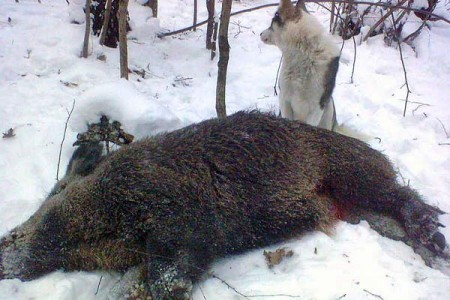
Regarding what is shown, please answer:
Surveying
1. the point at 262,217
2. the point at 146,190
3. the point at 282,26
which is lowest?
the point at 262,217

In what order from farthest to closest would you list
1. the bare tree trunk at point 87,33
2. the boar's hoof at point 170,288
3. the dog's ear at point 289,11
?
1. the bare tree trunk at point 87,33
2. the dog's ear at point 289,11
3. the boar's hoof at point 170,288

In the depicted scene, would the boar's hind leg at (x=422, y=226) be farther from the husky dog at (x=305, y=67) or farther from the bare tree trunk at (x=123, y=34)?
the bare tree trunk at (x=123, y=34)

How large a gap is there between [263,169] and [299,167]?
331mm

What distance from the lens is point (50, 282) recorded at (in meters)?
3.12

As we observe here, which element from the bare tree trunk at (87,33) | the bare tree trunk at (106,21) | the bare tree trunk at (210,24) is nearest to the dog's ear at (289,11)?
the bare tree trunk at (210,24)

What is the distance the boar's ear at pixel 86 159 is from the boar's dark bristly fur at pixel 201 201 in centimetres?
1

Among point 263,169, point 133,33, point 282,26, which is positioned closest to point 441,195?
point 263,169

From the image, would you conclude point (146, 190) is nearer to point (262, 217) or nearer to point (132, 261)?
point (132, 261)

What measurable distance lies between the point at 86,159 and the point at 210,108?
3.28 metres

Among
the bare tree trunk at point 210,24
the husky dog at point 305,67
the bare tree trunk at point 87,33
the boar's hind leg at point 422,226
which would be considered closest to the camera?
the boar's hind leg at point 422,226

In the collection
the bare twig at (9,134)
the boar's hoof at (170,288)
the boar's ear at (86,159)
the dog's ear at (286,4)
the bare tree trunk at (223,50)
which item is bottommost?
the bare twig at (9,134)

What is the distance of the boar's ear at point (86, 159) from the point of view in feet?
12.5

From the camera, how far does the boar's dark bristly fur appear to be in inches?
129

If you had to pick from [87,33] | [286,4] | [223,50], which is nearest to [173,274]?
[223,50]
